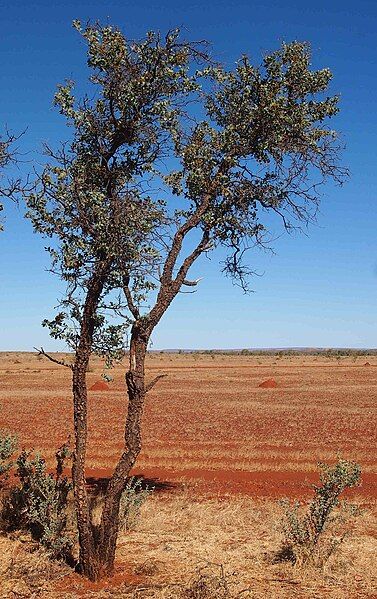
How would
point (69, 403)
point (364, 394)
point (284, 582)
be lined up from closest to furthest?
point (284, 582) → point (69, 403) → point (364, 394)

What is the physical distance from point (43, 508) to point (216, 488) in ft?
22.9

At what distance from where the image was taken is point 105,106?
10.5 metres

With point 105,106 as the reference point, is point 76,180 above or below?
below

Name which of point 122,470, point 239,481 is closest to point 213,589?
point 122,470

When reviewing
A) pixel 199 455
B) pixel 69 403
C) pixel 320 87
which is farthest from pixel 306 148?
pixel 69 403

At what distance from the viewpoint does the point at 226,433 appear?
27.9 m

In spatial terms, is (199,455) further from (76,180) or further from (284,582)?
(76,180)

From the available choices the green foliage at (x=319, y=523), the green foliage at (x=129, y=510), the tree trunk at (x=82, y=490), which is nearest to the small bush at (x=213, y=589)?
the green foliage at (x=319, y=523)

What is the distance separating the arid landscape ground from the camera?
9094 mm

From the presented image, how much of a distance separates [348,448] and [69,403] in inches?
955

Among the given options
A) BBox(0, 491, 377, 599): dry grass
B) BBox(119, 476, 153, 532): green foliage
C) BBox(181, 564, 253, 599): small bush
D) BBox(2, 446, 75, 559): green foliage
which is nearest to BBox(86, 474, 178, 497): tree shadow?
BBox(0, 491, 377, 599): dry grass

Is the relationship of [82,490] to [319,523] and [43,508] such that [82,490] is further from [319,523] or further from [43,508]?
[319,523]

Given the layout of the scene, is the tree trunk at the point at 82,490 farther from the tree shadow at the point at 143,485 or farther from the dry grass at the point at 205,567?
the tree shadow at the point at 143,485

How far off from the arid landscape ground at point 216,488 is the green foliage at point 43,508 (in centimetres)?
37
